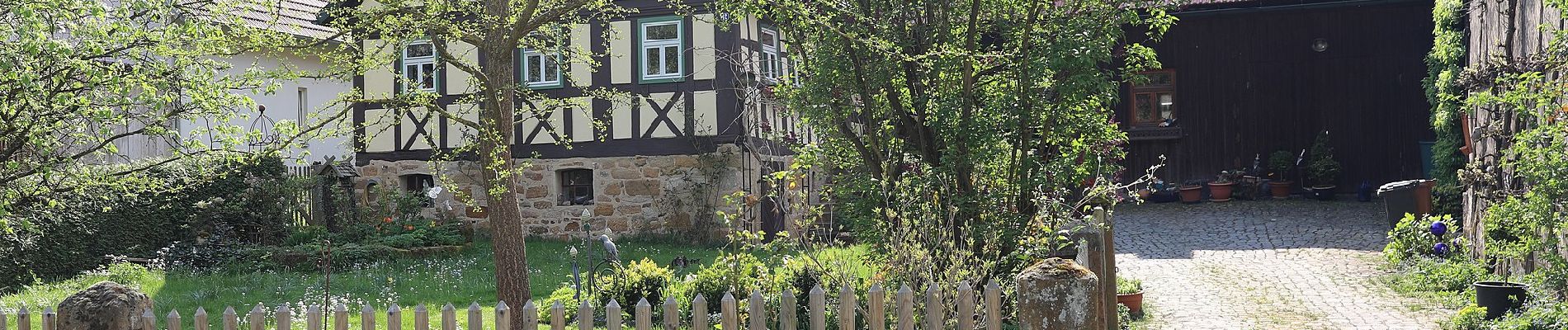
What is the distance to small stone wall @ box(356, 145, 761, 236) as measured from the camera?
1631cm

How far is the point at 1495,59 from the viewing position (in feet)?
34.8

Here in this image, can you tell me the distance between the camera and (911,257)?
6.85 m

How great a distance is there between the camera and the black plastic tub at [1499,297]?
26.8 ft

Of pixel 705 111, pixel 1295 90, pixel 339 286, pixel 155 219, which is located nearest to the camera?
pixel 339 286

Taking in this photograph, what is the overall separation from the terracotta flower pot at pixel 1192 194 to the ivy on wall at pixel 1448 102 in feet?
13.2

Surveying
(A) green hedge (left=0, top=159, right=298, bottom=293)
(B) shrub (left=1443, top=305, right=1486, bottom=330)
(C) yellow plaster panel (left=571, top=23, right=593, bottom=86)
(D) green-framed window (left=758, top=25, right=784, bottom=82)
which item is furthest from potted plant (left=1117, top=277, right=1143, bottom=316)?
(C) yellow plaster panel (left=571, top=23, right=593, bottom=86)

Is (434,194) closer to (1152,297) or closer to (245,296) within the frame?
(245,296)

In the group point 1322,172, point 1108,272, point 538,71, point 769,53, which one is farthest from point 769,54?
point 1108,272

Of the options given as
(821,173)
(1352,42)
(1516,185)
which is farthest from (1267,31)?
(821,173)

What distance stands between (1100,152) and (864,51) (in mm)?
1517

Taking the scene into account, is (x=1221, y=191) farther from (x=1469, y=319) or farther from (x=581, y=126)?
(x=1469, y=319)

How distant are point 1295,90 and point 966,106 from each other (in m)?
13.3

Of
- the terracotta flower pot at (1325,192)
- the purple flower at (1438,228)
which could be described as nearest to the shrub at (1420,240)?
the purple flower at (1438,228)

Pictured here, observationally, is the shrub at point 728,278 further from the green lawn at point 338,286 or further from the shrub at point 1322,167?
the shrub at point 1322,167
